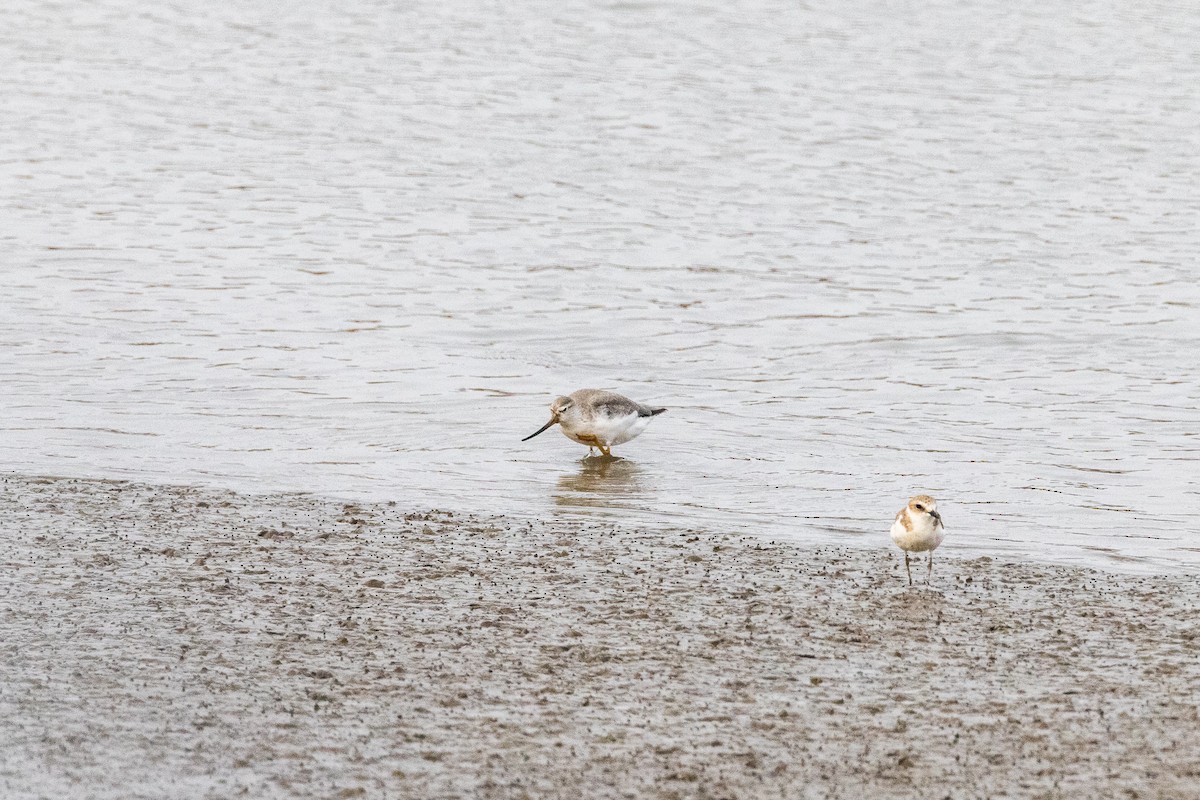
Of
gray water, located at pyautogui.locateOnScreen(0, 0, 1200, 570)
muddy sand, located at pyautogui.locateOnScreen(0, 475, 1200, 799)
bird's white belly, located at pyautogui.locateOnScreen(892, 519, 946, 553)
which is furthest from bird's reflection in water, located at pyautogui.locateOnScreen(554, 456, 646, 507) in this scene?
bird's white belly, located at pyautogui.locateOnScreen(892, 519, 946, 553)

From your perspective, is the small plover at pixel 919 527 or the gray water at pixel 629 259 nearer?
the small plover at pixel 919 527

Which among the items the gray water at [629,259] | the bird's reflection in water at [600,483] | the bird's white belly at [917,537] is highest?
the bird's white belly at [917,537]

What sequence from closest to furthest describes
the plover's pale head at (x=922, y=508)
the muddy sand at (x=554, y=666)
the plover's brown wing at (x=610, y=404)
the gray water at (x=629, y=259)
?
1. the muddy sand at (x=554, y=666)
2. the plover's pale head at (x=922, y=508)
3. the gray water at (x=629, y=259)
4. the plover's brown wing at (x=610, y=404)

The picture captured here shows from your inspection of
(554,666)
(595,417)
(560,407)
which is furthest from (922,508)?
(560,407)

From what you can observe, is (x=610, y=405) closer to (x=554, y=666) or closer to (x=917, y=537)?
(x=917, y=537)

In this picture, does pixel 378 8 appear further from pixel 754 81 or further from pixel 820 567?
pixel 820 567

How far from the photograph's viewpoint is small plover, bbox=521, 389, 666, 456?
500 inches

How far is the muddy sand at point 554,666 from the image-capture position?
A: 6719 mm

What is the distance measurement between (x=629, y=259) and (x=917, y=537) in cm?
1084

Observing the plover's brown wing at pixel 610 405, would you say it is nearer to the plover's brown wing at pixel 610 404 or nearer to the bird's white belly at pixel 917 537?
the plover's brown wing at pixel 610 404

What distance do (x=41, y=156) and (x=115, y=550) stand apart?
16.1 m

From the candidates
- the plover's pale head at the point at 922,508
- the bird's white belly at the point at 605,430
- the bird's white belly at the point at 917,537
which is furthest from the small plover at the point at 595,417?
the plover's pale head at the point at 922,508

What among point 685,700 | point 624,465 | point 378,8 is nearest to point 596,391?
point 624,465

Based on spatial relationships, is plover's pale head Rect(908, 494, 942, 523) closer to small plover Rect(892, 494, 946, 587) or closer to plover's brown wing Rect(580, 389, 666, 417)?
small plover Rect(892, 494, 946, 587)
